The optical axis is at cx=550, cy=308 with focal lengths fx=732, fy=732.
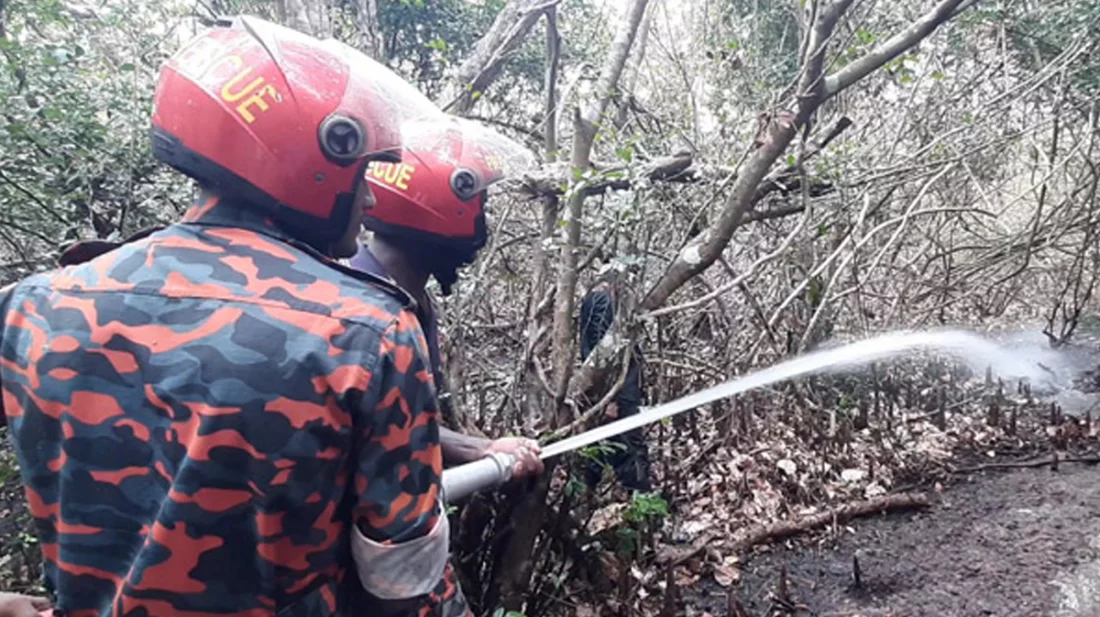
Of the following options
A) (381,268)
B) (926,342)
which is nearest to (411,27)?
(926,342)

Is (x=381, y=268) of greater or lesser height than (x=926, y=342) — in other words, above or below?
below

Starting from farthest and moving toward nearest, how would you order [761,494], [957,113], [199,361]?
[957,113] < [761,494] < [199,361]

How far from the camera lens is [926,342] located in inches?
241

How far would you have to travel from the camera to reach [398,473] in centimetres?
118

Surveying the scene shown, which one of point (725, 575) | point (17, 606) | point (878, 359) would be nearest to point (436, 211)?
point (17, 606)

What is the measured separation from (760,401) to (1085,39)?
3.53m

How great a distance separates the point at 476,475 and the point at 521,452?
8.9 inches

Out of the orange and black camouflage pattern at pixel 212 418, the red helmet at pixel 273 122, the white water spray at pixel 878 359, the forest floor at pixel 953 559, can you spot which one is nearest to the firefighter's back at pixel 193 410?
the orange and black camouflage pattern at pixel 212 418

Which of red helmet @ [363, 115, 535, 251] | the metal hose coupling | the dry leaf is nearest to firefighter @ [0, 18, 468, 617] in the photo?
the metal hose coupling

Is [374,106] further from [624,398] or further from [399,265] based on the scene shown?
[624,398]

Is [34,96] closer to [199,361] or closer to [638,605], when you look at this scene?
[199,361]

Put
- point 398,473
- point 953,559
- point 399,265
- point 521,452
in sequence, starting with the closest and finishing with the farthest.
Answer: point 398,473 < point 521,452 < point 399,265 < point 953,559

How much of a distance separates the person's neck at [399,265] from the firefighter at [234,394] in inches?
37.6

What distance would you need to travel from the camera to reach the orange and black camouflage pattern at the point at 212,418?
3.54 ft
